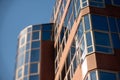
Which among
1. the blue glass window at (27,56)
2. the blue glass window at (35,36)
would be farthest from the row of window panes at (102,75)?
the blue glass window at (35,36)

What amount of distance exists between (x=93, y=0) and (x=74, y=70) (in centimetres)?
579

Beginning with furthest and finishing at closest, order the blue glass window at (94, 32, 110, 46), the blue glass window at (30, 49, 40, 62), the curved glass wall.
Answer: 1. the blue glass window at (30, 49, 40, 62)
2. the curved glass wall
3. the blue glass window at (94, 32, 110, 46)

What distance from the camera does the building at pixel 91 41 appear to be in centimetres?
2159

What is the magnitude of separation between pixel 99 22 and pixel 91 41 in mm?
2035

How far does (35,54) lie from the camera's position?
36781 millimetres

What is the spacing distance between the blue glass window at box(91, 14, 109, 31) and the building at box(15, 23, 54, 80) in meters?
11.6

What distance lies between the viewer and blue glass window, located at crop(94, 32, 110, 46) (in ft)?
75.3

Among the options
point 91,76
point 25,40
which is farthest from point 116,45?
point 25,40

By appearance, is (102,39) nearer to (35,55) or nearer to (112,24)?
(112,24)

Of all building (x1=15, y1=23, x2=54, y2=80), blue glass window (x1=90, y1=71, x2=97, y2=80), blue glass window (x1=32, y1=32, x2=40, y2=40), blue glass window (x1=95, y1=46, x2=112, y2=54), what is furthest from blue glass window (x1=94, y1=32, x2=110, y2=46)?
blue glass window (x1=32, y1=32, x2=40, y2=40)

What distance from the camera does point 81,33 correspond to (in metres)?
24.6

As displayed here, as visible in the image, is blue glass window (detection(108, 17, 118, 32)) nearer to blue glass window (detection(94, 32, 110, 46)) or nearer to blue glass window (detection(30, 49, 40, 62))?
blue glass window (detection(94, 32, 110, 46))

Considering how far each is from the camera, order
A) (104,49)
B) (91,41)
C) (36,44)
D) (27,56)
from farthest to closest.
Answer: (36,44) < (27,56) < (91,41) < (104,49)

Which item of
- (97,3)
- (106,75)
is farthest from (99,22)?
(106,75)
